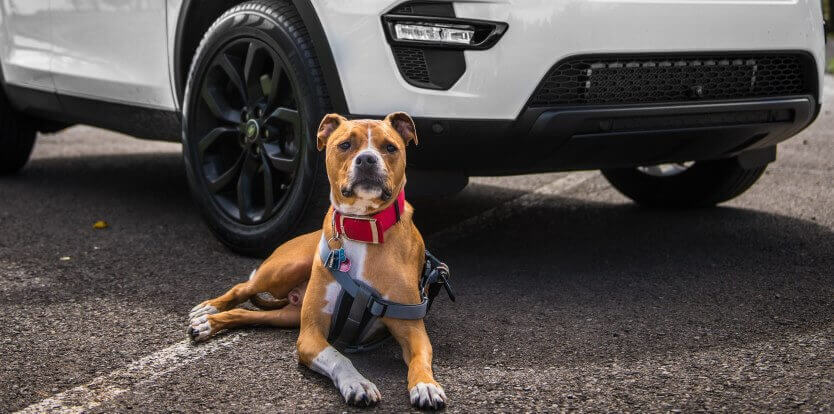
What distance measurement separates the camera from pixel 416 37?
11.1 feet

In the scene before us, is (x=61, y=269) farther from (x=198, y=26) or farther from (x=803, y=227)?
(x=803, y=227)

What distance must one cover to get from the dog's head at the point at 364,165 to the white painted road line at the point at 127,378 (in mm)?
637

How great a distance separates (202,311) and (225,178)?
3.22 feet

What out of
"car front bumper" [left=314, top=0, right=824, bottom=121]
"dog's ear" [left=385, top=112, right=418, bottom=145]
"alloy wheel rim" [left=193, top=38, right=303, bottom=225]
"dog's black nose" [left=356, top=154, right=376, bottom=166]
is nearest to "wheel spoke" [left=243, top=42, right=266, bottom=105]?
"alloy wheel rim" [left=193, top=38, right=303, bottom=225]

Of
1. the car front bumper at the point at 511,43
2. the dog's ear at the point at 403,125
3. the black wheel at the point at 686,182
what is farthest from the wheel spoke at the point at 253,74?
the black wheel at the point at 686,182

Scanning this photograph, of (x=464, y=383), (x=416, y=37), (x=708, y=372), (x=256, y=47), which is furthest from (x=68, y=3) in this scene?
(x=708, y=372)

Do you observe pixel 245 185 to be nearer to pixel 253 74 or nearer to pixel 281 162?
pixel 281 162

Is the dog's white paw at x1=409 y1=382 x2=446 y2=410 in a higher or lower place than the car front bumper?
lower

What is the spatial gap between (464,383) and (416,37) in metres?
1.26

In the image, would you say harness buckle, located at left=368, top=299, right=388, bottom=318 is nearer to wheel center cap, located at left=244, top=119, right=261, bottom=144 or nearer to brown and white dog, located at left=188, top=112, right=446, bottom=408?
brown and white dog, located at left=188, top=112, right=446, bottom=408

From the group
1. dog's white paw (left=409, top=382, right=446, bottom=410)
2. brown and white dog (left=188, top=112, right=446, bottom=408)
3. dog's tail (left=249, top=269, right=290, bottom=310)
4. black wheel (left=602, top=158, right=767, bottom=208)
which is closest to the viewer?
dog's white paw (left=409, top=382, right=446, bottom=410)

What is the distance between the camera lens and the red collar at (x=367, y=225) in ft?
9.37

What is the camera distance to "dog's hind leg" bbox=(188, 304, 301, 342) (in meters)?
3.14

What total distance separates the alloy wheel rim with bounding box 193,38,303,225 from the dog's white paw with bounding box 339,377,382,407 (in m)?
1.32
